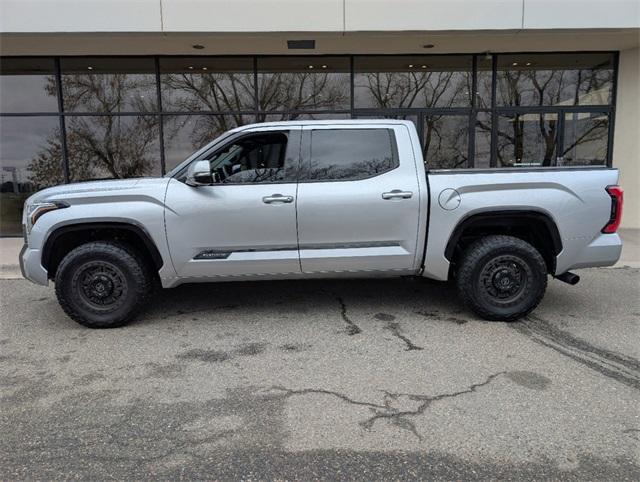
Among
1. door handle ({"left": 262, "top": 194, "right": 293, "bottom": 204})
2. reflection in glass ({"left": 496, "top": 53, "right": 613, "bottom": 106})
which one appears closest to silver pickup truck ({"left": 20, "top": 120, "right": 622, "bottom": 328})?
door handle ({"left": 262, "top": 194, "right": 293, "bottom": 204})

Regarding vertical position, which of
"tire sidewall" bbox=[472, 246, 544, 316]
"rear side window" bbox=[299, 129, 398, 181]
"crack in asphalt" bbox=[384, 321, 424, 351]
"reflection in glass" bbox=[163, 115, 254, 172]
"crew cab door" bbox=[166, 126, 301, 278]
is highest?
"reflection in glass" bbox=[163, 115, 254, 172]

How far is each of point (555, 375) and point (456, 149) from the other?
24.9 ft

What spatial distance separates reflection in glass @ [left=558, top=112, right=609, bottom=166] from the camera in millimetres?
10461

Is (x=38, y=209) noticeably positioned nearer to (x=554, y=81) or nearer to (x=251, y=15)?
(x=251, y=15)

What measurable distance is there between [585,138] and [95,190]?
32.7 feet

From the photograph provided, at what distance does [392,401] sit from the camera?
10.6 ft

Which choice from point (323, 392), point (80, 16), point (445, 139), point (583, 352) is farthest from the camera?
point (445, 139)

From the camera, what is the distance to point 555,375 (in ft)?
11.8

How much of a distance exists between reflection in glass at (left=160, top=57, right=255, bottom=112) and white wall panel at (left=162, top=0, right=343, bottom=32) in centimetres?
194

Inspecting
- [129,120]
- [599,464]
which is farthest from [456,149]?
[599,464]

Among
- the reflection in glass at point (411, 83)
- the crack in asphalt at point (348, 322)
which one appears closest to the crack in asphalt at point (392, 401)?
the crack in asphalt at point (348, 322)

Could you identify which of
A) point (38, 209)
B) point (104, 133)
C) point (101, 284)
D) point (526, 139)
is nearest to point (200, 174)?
point (101, 284)

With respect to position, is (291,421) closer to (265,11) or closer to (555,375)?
(555,375)

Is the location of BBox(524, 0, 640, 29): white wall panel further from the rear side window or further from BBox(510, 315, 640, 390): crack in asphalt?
BBox(510, 315, 640, 390): crack in asphalt
